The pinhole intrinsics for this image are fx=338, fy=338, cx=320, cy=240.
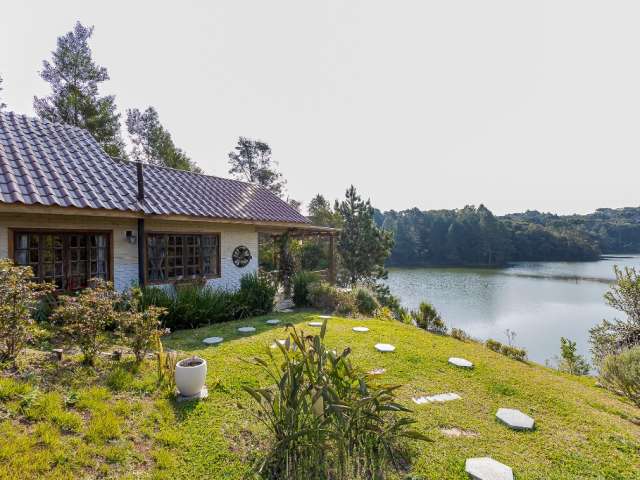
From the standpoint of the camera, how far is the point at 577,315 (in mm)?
18078

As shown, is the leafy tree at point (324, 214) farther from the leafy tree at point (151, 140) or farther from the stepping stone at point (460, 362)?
the stepping stone at point (460, 362)

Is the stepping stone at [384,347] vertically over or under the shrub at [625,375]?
over

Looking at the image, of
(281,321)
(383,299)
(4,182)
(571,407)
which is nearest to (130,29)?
(4,182)

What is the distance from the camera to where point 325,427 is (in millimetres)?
2479

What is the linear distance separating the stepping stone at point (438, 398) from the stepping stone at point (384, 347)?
1513 millimetres

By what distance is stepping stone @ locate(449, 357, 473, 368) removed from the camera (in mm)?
5051

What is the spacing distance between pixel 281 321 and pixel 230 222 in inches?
115

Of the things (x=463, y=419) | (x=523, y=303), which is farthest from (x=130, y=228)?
(x=523, y=303)

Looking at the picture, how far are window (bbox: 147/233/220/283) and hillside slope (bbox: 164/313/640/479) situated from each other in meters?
2.75

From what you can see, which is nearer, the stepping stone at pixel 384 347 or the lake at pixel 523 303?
the stepping stone at pixel 384 347

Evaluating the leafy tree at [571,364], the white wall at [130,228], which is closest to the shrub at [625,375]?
the leafy tree at [571,364]

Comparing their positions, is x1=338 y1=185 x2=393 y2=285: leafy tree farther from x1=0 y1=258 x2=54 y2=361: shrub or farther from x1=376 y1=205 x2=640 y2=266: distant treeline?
x1=376 y1=205 x2=640 y2=266: distant treeline

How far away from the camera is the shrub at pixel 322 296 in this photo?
9.21 metres

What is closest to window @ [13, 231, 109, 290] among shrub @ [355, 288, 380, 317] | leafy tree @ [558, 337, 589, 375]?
shrub @ [355, 288, 380, 317]
